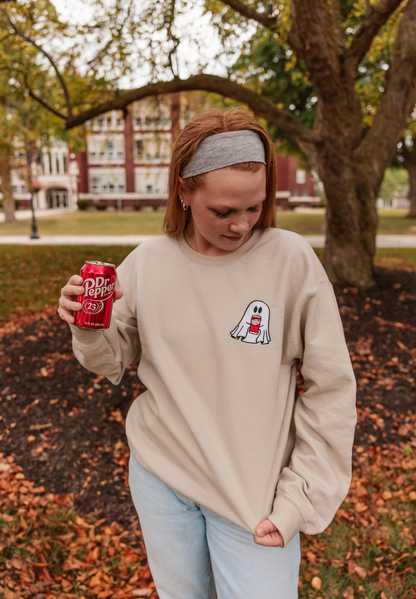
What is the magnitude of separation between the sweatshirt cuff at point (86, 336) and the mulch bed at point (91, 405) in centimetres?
202

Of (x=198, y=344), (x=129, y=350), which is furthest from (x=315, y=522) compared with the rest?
(x=129, y=350)

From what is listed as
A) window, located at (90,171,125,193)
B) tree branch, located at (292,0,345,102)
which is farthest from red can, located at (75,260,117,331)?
window, located at (90,171,125,193)

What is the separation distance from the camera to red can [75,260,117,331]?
1.41m

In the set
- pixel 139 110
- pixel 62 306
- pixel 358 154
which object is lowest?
pixel 62 306

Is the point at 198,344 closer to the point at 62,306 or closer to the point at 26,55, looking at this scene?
the point at 62,306

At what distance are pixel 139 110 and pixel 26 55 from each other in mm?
2568

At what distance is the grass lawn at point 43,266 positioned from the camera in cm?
757

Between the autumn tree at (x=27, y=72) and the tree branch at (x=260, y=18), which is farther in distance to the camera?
the autumn tree at (x=27, y=72)

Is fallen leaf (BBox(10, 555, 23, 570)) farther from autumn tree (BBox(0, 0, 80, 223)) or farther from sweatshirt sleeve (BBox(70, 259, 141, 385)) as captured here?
autumn tree (BBox(0, 0, 80, 223))

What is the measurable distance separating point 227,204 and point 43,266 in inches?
391


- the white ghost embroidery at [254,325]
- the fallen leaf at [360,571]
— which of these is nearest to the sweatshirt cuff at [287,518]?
the white ghost embroidery at [254,325]

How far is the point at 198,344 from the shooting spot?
1.47 metres

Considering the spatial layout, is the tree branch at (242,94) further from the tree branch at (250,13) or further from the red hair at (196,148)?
the red hair at (196,148)

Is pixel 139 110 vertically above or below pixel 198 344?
above
